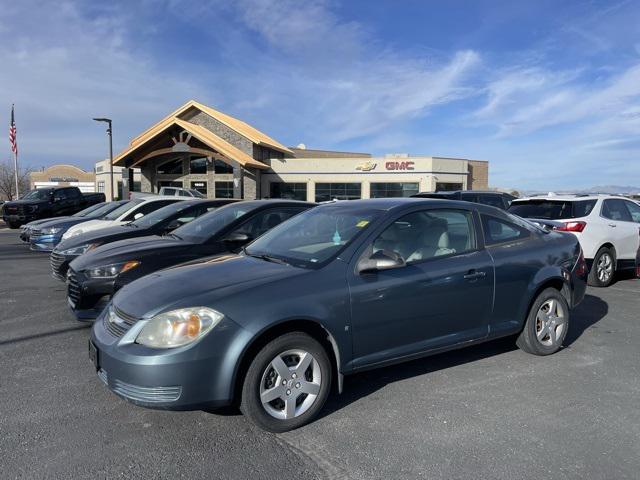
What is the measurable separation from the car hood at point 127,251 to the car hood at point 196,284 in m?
1.67

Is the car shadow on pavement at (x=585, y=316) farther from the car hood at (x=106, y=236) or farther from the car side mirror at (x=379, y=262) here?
the car hood at (x=106, y=236)

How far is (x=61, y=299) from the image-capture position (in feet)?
24.1

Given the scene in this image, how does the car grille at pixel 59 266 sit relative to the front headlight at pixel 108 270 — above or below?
below

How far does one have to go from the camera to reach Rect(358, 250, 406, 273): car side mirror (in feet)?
12.1

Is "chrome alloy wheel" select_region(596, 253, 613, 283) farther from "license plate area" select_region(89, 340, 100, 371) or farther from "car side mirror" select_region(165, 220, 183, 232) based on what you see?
"license plate area" select_region(89, 340, 100, 371)

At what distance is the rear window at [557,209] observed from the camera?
8.52 m

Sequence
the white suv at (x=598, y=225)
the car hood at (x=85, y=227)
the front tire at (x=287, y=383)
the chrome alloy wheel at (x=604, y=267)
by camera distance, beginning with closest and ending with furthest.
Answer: the front tire at (x=287, y=383)
the white suv at (x=598, y=225)
the chrome alloy wheel at (x=604, y=267)
the car hood at (x=85, y=227)

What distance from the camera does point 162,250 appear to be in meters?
5.83

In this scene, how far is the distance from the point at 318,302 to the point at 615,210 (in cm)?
756

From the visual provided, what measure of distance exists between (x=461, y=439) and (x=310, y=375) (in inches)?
42.2

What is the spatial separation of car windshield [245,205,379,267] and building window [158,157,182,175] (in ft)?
130

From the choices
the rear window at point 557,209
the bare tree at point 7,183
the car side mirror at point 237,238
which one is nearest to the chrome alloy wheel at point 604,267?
the rear window at point 557,209

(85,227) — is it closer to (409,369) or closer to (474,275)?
(409,369)

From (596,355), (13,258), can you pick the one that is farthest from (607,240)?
(13,258)
